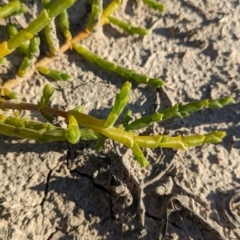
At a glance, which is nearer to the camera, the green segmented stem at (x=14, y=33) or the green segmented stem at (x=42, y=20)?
the green segmented stem at (x=42, y=20)

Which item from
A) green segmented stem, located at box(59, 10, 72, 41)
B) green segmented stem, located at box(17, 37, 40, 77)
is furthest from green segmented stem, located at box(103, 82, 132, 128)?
green segmented stem, located at box(59, 10, 72, 41)

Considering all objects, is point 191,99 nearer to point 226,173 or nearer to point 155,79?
point 155,79

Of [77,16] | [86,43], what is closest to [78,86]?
[86,43]

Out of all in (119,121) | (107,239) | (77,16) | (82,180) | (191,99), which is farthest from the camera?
(77,16)

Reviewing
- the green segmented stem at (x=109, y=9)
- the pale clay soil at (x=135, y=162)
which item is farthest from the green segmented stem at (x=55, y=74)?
the green segmented stem at (x=109, y=9)

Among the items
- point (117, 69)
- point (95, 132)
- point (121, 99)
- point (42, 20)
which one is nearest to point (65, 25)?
point (117, 69)

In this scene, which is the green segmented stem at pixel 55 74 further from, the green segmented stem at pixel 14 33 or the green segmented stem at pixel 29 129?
the green segmented stem at pixel 29 129
